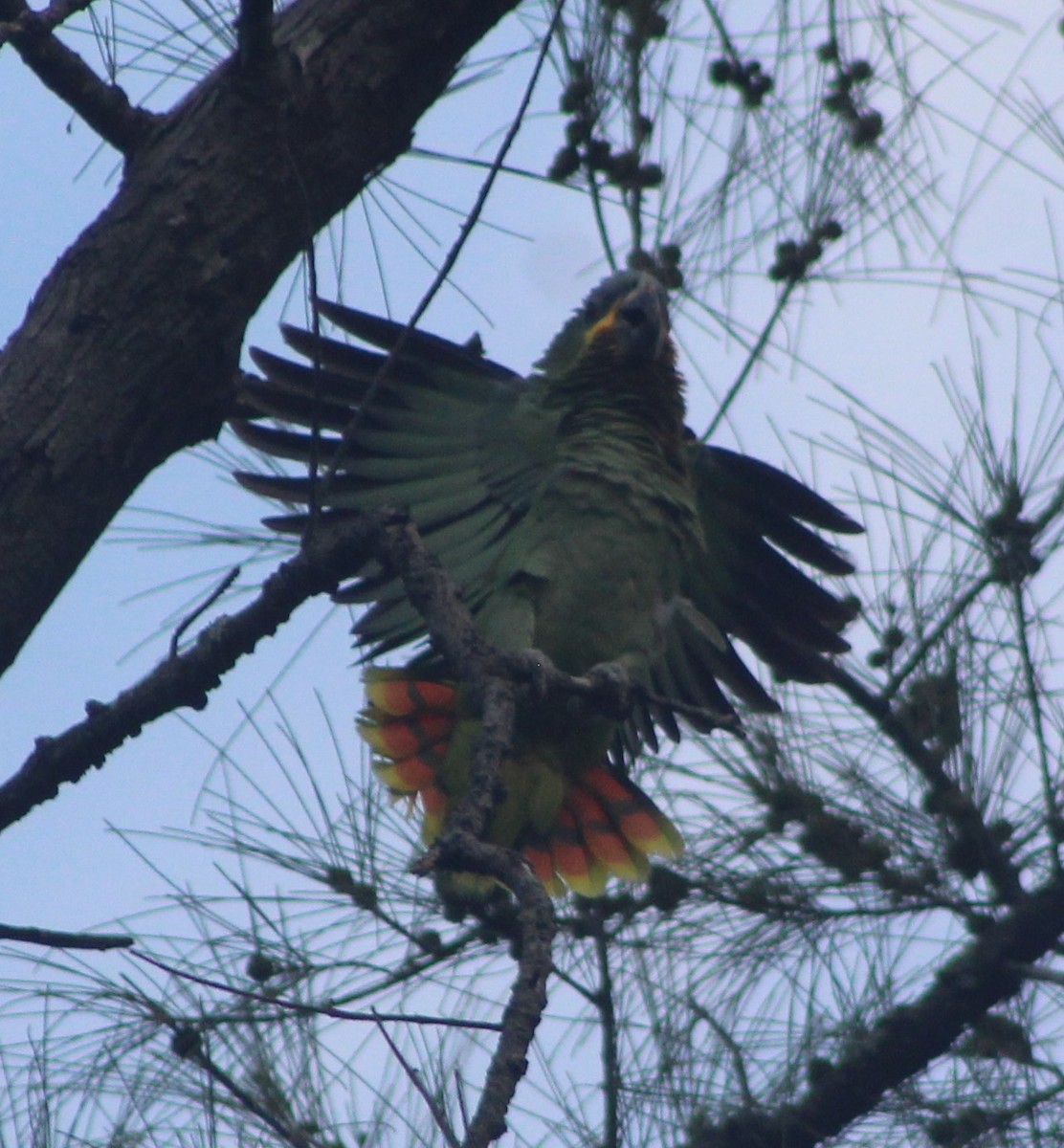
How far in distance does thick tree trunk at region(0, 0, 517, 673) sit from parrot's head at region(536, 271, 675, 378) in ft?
2.61

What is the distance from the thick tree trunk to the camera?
1722mm

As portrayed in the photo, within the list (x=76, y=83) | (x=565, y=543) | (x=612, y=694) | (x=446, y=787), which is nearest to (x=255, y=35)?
(x=76, y=83)

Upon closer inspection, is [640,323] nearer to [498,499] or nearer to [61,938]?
[498,499]

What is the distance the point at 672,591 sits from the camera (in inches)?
109

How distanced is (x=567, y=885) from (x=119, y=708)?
1.23 meters

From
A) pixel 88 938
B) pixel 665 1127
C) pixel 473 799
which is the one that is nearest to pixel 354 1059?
pixel 665 1127

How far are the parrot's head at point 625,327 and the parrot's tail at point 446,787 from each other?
2.27 ft

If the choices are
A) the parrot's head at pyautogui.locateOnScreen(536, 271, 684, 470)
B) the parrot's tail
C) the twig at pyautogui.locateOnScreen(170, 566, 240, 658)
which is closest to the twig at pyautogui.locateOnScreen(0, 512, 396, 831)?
the twig at pyautogui.locateOnScreen(170, 566, 240, 658)

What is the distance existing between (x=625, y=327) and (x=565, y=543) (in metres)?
0.46

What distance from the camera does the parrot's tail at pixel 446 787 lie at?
2709mm

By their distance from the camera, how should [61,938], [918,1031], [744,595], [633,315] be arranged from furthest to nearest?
[744,595]
[633,315]
[918,1031]
[61,938]

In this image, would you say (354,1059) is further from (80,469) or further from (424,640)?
(80,469)

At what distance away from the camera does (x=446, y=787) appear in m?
2.73

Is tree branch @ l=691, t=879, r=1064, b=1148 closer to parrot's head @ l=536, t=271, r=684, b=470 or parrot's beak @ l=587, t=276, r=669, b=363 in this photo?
parrot's head @ l=536, t=271, r=684, b=470
